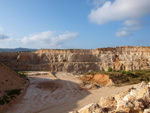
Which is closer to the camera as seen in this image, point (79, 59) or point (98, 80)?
point (98, 80)

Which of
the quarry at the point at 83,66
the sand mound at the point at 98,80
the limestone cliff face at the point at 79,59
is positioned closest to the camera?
the sand mound at the point at 98,80

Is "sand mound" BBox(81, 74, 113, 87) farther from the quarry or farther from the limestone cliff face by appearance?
the limestone cliff face

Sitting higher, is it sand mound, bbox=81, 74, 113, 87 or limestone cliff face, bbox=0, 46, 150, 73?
limestone cliff face, bbox=0, 46, 150, 73

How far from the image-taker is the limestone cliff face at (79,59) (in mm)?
38250

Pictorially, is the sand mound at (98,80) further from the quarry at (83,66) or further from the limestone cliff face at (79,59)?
the limestone cliff face at (79,59)

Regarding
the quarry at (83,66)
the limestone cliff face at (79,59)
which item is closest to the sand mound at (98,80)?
the quarry at (83,66)

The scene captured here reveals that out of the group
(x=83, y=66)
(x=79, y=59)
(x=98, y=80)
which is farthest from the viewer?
(x=79, y=59)

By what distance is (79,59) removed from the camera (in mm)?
42406

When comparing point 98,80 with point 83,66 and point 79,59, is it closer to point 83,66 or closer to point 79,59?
point 83,66

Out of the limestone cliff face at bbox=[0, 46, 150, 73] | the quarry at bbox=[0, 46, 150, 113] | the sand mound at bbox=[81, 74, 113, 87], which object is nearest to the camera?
the sand mound at bbox=[81, 74, 113, 87]

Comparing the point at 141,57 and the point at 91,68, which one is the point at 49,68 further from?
the point at 141,57

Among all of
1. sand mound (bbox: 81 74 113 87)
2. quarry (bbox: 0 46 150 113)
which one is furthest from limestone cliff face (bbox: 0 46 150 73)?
sand mound (bbox: 81 74 113 87)

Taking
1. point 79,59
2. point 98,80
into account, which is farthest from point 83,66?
point 98,80

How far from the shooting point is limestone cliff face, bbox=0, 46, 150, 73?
38250 mm
